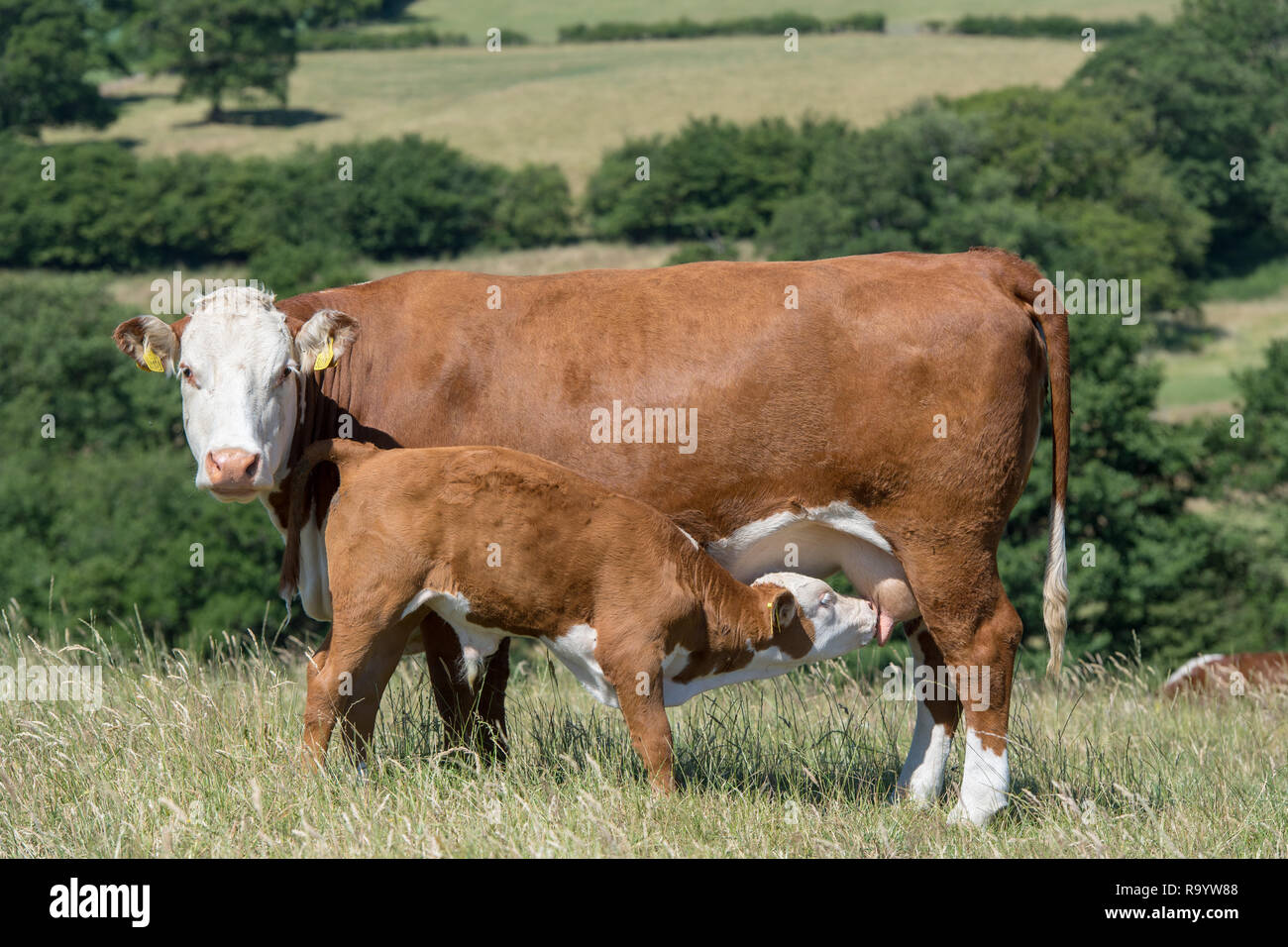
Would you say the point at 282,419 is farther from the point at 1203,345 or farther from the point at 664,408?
the point at 1203,345

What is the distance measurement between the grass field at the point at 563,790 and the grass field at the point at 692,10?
118654 millimetres

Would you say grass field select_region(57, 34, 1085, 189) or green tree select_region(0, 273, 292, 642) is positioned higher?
grass field select_region(57, 34, 1085, 189)

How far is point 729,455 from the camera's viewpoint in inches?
224

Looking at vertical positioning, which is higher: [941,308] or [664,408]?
[941,308]

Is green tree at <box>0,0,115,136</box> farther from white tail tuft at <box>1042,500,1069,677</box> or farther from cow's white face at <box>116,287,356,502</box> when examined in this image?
white tail tuft at <box>1042,500,1069,677</box>


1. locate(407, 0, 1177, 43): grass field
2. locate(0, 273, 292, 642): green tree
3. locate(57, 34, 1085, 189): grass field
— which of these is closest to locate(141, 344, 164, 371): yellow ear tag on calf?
locate(0, 273, 292, 642): green tree

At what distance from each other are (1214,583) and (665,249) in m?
52.9

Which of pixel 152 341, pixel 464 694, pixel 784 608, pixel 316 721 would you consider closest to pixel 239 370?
pixel 152 341

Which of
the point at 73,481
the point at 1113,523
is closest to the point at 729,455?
the point at 1113,523

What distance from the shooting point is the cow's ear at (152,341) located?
5.44 m

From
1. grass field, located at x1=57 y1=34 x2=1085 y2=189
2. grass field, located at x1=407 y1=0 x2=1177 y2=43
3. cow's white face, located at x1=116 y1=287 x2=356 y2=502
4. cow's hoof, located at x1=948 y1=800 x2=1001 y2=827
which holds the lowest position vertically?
cow's hoof, located at x1=948 y1=800 x2=1001 y2=827

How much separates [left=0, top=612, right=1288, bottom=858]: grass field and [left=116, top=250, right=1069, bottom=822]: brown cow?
573 millimetres

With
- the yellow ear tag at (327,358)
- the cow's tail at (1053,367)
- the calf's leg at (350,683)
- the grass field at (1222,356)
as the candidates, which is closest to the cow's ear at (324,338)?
the yellow ear tag at (327,358)

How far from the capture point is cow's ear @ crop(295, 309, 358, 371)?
5492 millimetres
